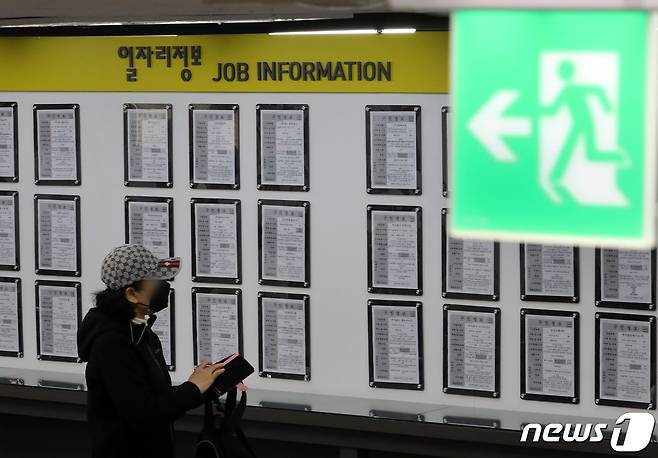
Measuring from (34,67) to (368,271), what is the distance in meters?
2.14

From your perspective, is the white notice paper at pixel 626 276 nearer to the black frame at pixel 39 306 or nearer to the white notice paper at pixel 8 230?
the black frame at pixel 39 306

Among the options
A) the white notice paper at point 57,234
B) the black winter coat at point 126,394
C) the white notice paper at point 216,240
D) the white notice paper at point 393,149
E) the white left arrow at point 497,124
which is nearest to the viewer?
the white left arrow at point 497,124

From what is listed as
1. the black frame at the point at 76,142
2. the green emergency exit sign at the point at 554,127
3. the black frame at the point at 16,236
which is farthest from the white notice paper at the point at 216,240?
the green emergency exit sign at the point at 554,127

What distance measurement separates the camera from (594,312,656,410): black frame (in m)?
6.19

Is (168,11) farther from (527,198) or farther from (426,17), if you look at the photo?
(527,198)

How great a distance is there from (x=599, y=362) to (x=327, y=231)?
1456 millimetres

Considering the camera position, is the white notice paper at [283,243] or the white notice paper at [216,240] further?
the white notice paper at [216,240]

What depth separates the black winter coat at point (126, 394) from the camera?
518 cm

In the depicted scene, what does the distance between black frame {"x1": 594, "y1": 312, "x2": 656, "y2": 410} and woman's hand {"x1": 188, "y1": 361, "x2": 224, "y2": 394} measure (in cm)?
182

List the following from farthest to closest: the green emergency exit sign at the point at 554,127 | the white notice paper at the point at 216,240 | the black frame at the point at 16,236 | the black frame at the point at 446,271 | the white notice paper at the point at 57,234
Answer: the black frame at the point at 16,236 → the white notice paper at the point at 57,234 → the white notice paper at the point at 216,240 → the black frame at the point at 446,271 → the green emergency exit sign at the point at 554,127

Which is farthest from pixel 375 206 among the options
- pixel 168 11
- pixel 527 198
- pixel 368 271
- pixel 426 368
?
pixel 527 198

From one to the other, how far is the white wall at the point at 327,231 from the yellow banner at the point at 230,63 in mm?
55

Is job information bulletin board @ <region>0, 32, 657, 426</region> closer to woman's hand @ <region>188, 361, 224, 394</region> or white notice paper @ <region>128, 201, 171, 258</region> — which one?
white notice paper @ <region>128, 201, 171, 258</region>

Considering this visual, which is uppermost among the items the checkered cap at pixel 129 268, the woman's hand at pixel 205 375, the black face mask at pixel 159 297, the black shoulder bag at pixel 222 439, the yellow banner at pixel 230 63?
the yellow banner at pixel 230 63
